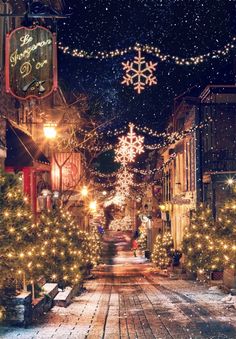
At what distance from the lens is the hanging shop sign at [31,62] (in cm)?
1374

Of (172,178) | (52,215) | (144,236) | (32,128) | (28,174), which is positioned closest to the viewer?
(52,215)

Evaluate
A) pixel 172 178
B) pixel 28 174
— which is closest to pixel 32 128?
pixel 28 174

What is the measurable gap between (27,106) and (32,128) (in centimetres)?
191

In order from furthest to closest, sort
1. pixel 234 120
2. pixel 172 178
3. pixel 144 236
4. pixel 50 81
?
pixel 144 236 → pixel 172 178 → pixel 234 120 → pixel 50 81

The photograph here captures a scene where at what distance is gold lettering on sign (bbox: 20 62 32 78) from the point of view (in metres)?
14.0

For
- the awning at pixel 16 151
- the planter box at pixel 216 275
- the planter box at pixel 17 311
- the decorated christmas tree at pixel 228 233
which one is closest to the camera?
the planter box at pixel 17 311

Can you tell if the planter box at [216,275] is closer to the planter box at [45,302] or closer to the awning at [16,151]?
the planter box at [45,302]

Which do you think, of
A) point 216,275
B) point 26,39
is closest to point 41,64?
point 26,39

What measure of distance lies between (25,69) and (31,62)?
228mm

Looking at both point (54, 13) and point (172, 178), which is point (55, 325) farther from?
point (172, 178)

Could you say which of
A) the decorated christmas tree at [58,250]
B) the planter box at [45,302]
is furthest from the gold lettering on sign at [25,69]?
the decorated christmas tree at [58,250]

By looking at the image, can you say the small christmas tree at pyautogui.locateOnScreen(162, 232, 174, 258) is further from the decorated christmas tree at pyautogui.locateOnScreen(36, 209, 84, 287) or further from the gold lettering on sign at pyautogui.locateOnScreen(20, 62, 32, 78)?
the gold lettering on sign at pyautogui.locateOnScreen(20, 62, 32, 78)

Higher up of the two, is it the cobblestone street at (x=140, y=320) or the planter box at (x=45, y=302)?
the planter box at (x=45, y=302)

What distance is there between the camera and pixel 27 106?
24.9m
